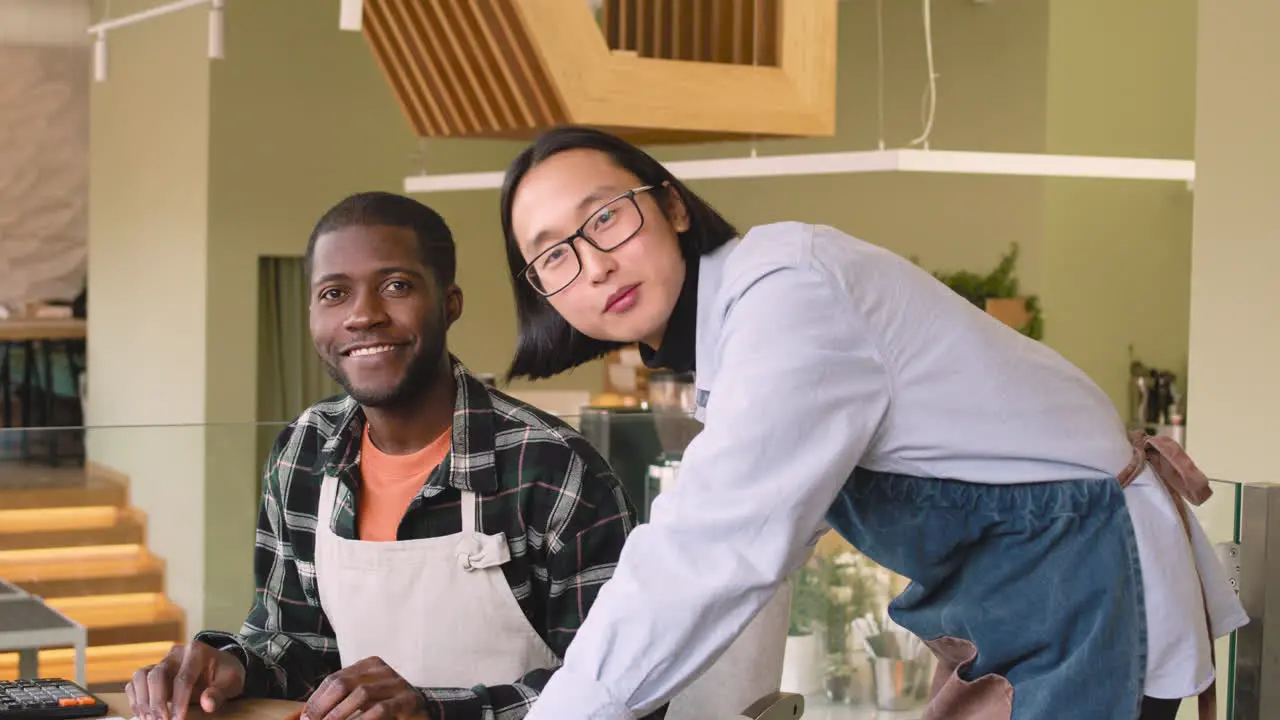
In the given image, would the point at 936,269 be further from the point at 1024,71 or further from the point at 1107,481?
the point at 1107,481

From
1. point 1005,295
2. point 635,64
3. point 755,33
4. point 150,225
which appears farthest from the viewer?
point 150,225

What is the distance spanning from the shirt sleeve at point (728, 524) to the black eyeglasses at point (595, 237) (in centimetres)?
20

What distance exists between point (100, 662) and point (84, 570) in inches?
8.6

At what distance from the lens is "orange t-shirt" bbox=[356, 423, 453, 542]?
6.44ft

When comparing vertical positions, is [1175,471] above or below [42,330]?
above

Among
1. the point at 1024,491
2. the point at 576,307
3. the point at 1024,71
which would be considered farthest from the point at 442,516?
the point at 1024,71

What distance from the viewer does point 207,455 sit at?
9.50 ft

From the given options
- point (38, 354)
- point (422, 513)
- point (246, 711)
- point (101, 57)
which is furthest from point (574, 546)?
point (38, 354)

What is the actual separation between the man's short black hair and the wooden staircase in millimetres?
1019

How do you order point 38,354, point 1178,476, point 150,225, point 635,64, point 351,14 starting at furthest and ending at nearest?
point 38,354 → point 150,225 → point 635,64 → point 351,14 → point 1178,476

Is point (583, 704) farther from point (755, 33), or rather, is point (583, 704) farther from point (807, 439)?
point (755, 33)

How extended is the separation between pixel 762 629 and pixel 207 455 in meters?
1.39

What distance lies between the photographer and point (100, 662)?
9.29ft

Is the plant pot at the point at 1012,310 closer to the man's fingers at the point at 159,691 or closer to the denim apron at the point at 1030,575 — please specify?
the man's fingers at the point at 159,691
